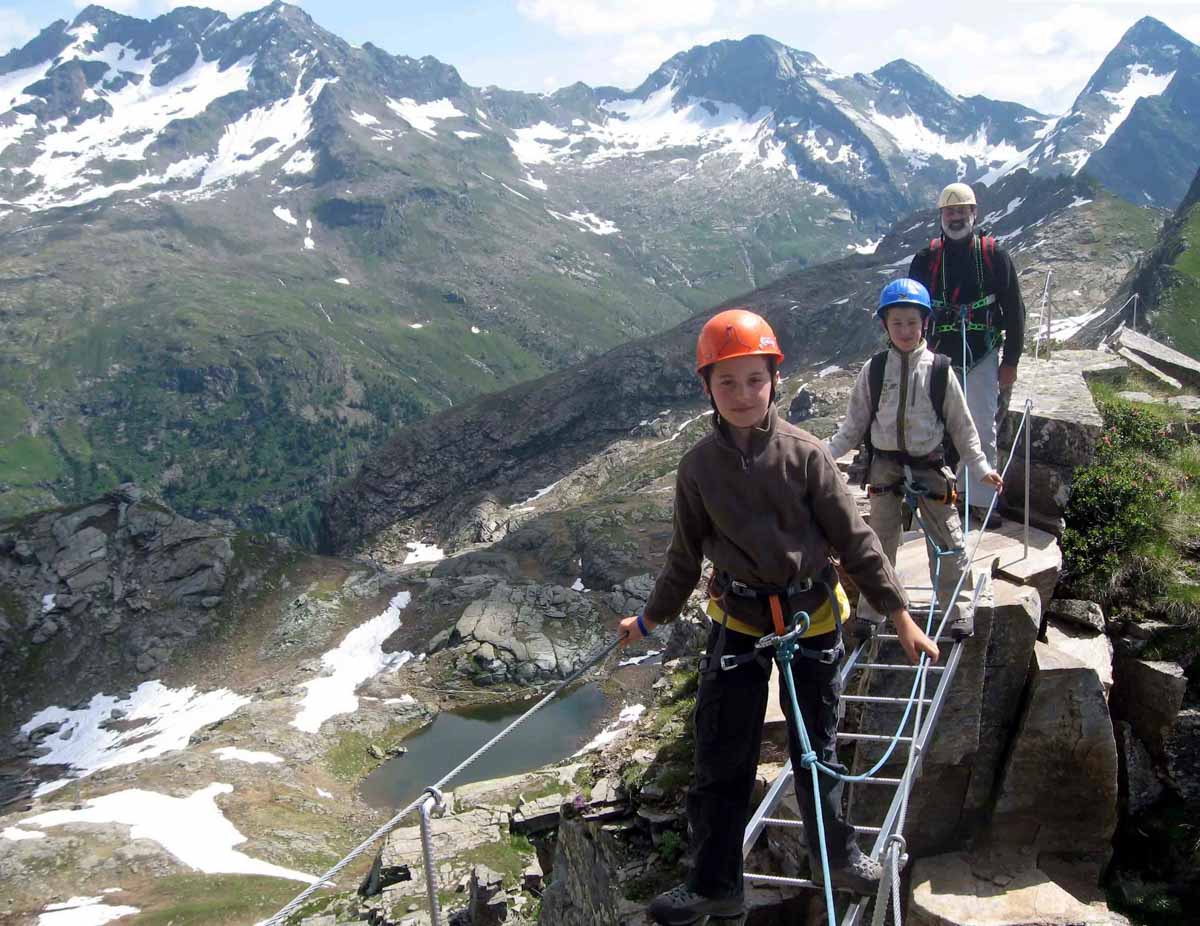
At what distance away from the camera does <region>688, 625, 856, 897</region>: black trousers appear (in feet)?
24.3

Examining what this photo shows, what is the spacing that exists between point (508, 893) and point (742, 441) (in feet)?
63.5

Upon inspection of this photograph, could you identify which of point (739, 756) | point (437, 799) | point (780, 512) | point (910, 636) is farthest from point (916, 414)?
point (437, 799)

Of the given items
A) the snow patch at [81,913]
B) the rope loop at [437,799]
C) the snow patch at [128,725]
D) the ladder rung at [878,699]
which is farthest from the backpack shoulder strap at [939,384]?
the snow patch at [128,725]

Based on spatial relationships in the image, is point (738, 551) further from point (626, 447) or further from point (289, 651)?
point (626, 447)

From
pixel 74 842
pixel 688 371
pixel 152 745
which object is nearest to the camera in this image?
pixel 74 842

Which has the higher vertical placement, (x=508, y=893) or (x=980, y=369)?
(x=980, y=369)

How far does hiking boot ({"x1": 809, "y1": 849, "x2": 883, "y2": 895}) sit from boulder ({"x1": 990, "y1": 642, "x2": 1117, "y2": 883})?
323 cm

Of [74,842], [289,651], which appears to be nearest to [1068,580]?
[74,842]

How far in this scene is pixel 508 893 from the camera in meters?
22.2

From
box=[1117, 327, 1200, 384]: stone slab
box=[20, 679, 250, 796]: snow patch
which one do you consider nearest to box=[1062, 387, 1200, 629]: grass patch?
box=[1117, 327, 1200, 384]: stone slab

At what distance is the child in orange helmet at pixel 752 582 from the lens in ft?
23.3

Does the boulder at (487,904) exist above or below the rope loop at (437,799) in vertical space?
below

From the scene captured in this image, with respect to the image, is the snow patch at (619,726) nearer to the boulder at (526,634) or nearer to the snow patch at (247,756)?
the boulder at (526,634)

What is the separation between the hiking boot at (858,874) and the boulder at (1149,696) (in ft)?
19.7
